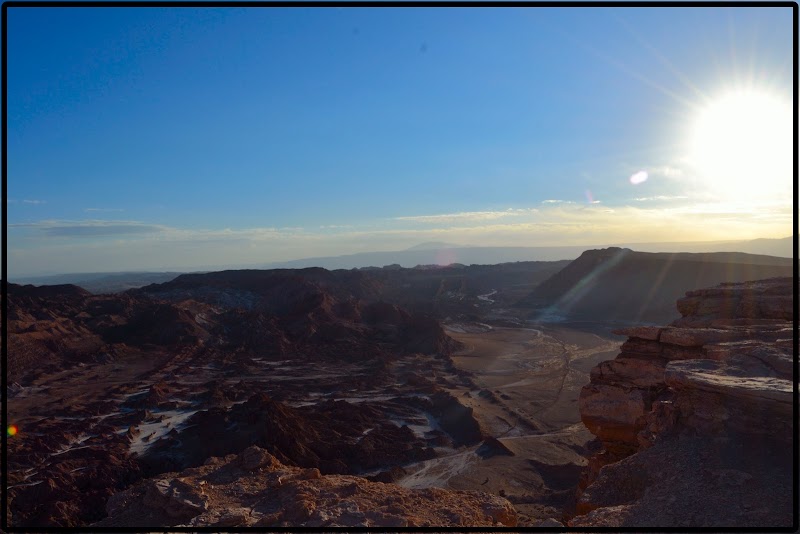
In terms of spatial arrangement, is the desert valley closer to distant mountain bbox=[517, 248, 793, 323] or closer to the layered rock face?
the layered rock face

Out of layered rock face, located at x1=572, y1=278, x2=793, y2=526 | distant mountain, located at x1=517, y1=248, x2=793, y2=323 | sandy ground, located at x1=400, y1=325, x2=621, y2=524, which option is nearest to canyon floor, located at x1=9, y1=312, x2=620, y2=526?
sandy ground, located at x1=400, y1=325, x2=621, y2=524

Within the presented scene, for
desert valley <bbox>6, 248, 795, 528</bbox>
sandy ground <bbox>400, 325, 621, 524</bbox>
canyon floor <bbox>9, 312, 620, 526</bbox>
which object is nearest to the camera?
desert valley <bbox>6, 248, 795, 528</bbox>

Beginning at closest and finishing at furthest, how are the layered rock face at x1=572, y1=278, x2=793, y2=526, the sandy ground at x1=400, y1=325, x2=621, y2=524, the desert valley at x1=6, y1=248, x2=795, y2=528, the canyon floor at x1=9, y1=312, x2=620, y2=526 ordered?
1. the layered rock face at x1=572, y1=278, x2=793, y2=526
2. the desert valley at x1=6, y1=248, x2=795, y2=528
3. the sandy ground at x1=400, y1=325, x2=621, y2=524
4. the canyon floor at x1=9, y1=312, x2=620, y2=526

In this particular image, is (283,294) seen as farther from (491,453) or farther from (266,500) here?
(266,500)

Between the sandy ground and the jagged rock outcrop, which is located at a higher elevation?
the jagged rock outcrop

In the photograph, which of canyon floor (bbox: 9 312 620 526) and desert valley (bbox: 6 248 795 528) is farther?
canyon floor (bbox: 9 312 620 526)

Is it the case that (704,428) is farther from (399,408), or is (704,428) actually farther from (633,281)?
(633,281)

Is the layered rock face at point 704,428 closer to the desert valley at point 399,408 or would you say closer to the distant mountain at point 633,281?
the desert valley at point 399,408

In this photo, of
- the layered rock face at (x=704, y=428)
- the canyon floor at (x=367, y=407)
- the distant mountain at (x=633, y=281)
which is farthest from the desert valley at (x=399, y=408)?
the distant mountain at (x=633, y=281)
